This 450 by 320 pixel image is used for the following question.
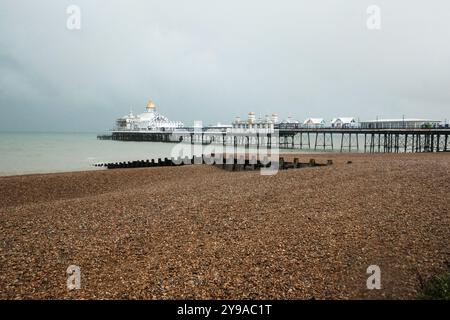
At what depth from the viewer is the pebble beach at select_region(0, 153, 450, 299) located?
15.7 feet

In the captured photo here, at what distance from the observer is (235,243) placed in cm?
632

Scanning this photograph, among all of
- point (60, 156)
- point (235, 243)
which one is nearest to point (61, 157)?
point (60, 156)

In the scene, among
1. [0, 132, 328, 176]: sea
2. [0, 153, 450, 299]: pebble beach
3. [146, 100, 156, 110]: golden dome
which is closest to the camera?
[0, 153, 450, 299]: pebble beach

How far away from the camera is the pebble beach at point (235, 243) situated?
15.7 ft

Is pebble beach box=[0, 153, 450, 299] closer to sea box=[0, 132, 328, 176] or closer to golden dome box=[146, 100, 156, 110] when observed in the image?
sea box=[0, 132, 328, 176]

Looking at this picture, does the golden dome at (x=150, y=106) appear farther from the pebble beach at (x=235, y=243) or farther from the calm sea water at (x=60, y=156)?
the pebble beach at (x=235, y=243)

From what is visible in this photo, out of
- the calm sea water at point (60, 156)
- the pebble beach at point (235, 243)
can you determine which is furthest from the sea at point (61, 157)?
the pebble beach at point (235, 243)

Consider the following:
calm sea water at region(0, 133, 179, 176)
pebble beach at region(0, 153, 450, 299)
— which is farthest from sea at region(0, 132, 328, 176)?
pebble beach at region(0, 153, 450, 299)

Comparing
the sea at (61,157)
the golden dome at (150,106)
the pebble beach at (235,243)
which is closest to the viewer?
the pebble beach at (235,243)

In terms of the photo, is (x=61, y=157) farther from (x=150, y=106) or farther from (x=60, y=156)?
(x=150, y=106)

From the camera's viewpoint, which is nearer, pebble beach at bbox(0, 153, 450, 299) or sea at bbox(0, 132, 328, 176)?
pebble beach at bbox(0, 153, 450, 299)

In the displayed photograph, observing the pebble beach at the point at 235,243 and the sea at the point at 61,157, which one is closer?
the pebble beach at the point at 235,243

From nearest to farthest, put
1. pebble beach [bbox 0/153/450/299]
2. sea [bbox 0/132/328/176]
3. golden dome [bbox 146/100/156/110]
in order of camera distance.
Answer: pebble beach [bbox 0/153/450/299], sea [bbox 0/132/328/176], golden dome [bbox 146/100/156/110]
